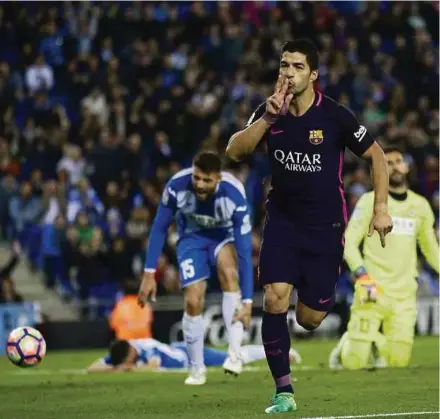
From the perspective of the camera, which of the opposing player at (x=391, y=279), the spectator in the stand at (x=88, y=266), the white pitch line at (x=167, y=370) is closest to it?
the opposing player at (x=391, y=279)

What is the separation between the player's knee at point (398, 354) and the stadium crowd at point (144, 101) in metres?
7.69

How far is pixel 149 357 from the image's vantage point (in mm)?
14703

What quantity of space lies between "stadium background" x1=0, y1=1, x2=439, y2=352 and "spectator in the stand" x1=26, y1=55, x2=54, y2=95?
22 mm

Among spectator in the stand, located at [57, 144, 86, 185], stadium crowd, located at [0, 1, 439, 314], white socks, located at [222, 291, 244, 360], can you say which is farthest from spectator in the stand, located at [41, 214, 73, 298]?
white socks, located at [222, 291, 244, 360]

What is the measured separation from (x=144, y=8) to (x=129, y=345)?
12051 mm

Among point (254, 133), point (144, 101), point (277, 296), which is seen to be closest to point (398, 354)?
point (277, 296)

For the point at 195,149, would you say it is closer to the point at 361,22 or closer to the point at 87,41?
the point at 87,41

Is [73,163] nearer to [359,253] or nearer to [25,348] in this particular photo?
[359,253]

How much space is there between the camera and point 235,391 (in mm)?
10625

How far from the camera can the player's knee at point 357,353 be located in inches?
525

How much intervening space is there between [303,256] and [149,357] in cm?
623

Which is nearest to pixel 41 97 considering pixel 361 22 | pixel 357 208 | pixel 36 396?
pixel 361 22

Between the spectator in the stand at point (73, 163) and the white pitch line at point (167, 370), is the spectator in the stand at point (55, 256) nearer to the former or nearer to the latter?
the spectator in the stand at point (73, 163)

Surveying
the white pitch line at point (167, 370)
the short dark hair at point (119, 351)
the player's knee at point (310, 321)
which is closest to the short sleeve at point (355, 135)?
the player's knee at point (310, 321)
